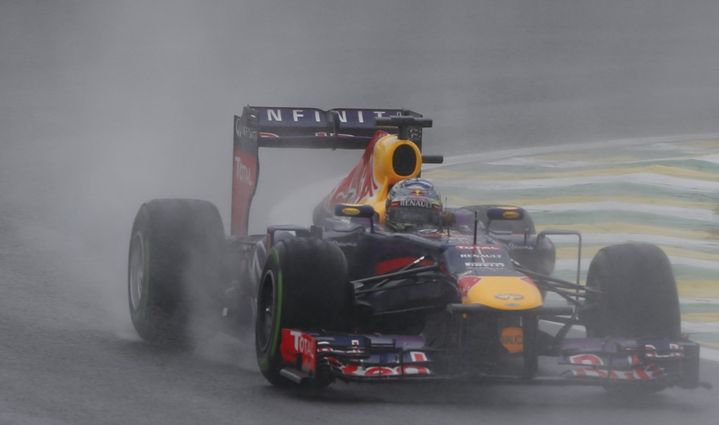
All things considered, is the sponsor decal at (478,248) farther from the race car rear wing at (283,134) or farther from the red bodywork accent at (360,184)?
the race car rear wing at (283,134)

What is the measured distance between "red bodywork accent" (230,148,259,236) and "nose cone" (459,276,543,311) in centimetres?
309

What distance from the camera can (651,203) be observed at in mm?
14211

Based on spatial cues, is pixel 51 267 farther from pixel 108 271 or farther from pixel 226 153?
pixel 226 153

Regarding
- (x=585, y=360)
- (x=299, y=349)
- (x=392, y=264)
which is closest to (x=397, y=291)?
(x=392, y=264)

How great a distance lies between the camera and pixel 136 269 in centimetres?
1053

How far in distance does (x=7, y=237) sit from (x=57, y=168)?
3.74 m

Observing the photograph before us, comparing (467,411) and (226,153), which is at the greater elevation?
(226,153)

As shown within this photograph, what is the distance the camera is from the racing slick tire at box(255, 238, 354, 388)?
845 cm

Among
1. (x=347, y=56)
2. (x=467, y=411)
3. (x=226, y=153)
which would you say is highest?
(x=347, y=56)

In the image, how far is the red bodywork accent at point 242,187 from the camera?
1108 centimetres

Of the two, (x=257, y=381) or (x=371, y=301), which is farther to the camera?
(x=371, y=301)

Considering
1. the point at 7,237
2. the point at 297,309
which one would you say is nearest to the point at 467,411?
the point at 297,309

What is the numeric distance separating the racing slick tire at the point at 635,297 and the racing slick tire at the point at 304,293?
59.4 inches

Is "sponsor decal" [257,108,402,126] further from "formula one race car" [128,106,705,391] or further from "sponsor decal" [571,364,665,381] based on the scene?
"sponsor decal" [571,364,665,381]
